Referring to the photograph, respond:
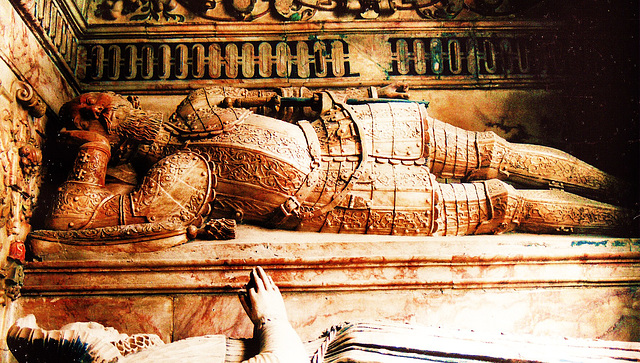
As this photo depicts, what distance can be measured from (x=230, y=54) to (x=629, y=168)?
128 inches

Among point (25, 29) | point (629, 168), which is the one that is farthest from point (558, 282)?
point (25, 29)

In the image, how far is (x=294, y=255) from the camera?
12.0 ft

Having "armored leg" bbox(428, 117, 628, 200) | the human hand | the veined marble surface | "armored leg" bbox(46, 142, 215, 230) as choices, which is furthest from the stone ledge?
"armored leg" bbox(428, 117, 628, 200)

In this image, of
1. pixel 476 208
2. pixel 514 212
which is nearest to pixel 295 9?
pixel 476 208

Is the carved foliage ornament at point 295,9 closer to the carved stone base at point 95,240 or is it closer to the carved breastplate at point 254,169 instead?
the carved breastplate at point 254,169

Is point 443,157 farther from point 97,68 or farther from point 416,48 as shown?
point 97,68

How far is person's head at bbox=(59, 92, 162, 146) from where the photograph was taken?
404 centimetres

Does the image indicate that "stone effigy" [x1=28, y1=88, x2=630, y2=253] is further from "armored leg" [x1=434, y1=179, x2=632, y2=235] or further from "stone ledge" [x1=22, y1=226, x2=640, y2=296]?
"stone ledge" [x1=22, y1=226, x2=640, y2=296]

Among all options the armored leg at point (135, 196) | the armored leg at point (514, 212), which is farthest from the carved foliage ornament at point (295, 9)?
the armored leg at point (514, 212)

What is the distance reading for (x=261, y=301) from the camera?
3.00 m

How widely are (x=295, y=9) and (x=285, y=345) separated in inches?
129

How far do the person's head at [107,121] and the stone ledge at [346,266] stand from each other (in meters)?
0.85

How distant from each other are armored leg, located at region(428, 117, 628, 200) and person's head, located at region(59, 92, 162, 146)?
6.36 ft

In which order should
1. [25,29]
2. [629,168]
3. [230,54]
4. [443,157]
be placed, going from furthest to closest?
1. [230,54]
2. [629,168]
3. [443,157]
4. [25,29]
